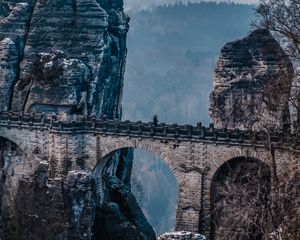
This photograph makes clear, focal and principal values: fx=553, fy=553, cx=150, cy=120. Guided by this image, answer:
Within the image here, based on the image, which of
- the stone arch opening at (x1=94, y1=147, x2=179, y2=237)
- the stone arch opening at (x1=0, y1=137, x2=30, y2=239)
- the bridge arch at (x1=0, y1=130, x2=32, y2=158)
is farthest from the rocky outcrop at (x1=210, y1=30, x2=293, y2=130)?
the stone arch opening at (x1=94, y1=147, x2=179, y2=237)

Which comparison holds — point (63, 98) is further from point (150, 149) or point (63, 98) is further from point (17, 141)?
point (150, 149)

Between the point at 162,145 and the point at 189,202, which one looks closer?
the point at 189,202

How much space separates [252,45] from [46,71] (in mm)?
15786

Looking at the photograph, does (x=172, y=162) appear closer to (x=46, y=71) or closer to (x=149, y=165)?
(x=46, y=71)

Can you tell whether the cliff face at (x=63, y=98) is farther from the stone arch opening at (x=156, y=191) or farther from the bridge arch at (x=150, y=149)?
the stone arch opening at (x=156, y=191)

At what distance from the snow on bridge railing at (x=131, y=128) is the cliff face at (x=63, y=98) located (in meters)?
2.29

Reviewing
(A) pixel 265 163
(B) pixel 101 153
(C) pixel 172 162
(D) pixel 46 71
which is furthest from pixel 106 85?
(A) pixel 265 163

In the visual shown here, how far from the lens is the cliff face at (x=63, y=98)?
108 feet

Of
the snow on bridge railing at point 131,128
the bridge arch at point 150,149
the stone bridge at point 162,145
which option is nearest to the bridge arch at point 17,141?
the stone bridge at point 162,145

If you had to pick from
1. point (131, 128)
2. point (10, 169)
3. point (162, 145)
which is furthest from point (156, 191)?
point (162, 145)

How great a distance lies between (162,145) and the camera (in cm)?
3606

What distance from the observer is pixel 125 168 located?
50000 millimetres

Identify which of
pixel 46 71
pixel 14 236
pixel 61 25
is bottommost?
pixel 14 236

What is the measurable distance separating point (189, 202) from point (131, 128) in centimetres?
617
